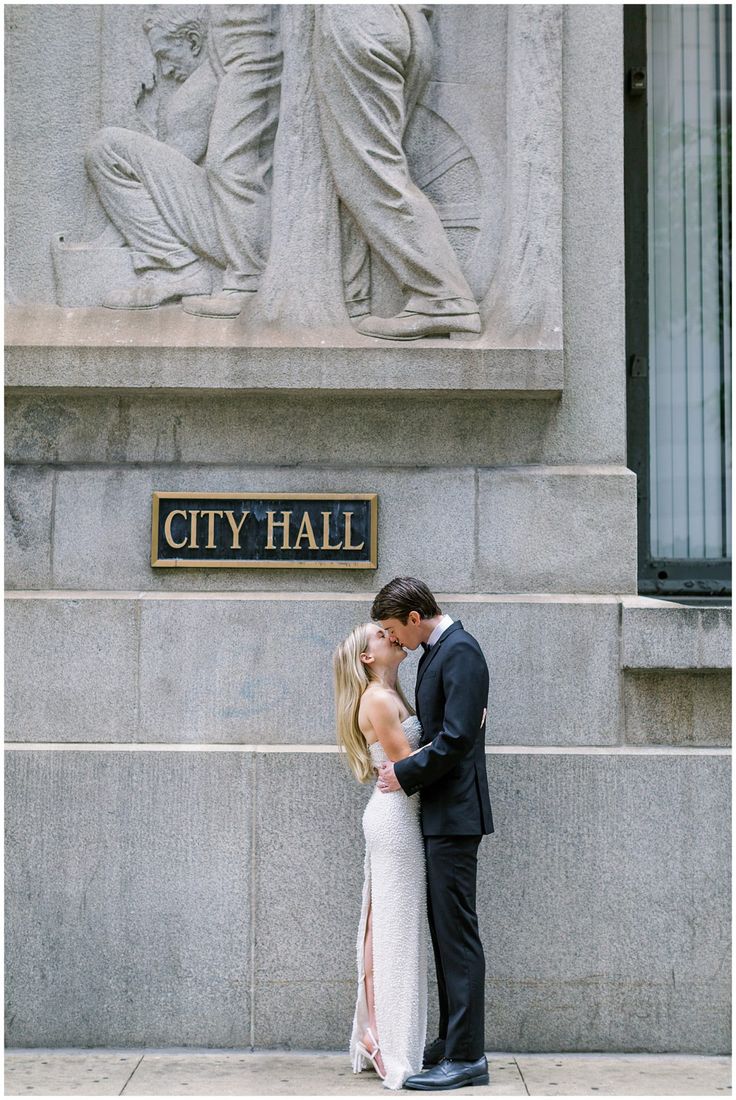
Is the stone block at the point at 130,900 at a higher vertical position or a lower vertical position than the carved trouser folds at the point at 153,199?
lower

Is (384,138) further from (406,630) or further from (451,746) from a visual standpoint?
(451,746)

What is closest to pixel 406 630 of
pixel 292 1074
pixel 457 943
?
pixel 457 943

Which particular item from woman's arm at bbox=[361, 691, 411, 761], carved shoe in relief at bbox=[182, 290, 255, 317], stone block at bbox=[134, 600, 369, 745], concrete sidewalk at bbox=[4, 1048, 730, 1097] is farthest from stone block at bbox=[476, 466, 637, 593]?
concrete sidewalk at bbox=[4, 1048, 730, 1097]

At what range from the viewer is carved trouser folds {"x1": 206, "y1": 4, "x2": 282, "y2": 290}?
24.2 ft

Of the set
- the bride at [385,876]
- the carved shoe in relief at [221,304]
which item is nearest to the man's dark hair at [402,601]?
the bride at [385,876]

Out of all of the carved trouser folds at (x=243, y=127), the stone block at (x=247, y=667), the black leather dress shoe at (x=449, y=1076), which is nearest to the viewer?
the black leather dress shoe at (x=449, y=1076)

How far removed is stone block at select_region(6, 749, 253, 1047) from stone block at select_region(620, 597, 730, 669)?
2.29 m

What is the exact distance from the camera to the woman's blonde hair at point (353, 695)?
615 centimetres

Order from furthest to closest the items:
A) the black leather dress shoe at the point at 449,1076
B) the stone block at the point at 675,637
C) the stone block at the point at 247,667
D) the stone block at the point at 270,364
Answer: the stone block at the point at 270,364 → the stone block at the point at 247,667 → the stone block at the point at 675,637 → the black leather dress shoe at the point at 449,1076

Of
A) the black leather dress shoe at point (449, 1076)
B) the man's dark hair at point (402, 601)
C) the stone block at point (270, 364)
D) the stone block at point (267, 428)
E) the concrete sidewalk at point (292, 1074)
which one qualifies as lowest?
the concrete sidewalk at point (292, 1074)

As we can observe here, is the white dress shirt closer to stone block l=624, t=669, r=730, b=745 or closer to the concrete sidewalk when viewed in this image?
stone block l=624, t=669, r=730, b=745

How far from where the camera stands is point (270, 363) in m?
7.19

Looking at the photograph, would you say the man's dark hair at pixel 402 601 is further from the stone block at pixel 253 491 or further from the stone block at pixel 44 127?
the stone block at pixel 44 127

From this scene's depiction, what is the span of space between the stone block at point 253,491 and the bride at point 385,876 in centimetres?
101
